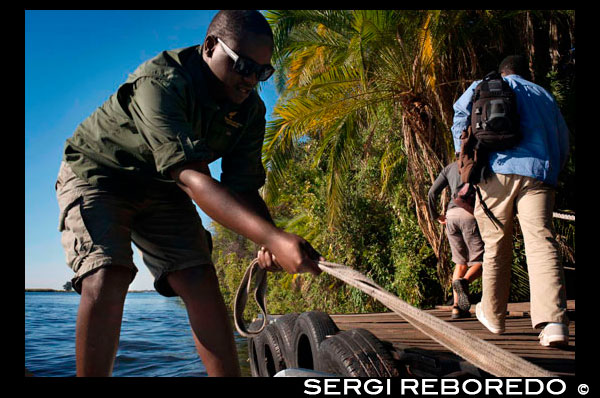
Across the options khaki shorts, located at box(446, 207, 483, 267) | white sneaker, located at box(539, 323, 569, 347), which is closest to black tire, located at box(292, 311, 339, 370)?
white sneaker, located at box(539, 323, 569, 347)

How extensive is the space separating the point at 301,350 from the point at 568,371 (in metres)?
1.78

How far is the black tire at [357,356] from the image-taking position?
224 centimetres

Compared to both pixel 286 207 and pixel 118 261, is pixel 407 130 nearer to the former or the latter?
pixel 118 261

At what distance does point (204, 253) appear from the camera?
2.33 meters

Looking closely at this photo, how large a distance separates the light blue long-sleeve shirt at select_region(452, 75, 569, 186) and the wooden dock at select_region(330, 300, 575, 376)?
3.49 feet

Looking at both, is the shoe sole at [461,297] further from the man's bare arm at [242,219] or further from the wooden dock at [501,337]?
the man's bare arm at [242,219]

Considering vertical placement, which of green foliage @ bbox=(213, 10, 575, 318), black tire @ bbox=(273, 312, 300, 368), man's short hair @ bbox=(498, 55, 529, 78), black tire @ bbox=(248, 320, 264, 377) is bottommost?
black tire @ bbox=(248, 320, 264, 377)

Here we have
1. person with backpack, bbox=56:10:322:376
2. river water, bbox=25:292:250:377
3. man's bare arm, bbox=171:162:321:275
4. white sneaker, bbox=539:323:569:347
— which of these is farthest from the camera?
river water, bbox=25:292:250:377

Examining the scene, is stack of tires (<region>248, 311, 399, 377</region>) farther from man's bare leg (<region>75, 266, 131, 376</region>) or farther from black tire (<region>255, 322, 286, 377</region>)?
man's bare leg (<region>75, 266, 131, 376</region>)

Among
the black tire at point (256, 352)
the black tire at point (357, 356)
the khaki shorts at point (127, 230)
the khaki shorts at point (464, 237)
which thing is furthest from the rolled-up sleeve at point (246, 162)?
the khaki shorts at point (464, 237)

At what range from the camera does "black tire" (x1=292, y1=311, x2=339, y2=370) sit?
3.09 meters

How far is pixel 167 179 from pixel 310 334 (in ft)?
5.00

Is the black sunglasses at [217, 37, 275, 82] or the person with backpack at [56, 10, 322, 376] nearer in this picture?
the person with backpack at [56, 10, 322, 376]

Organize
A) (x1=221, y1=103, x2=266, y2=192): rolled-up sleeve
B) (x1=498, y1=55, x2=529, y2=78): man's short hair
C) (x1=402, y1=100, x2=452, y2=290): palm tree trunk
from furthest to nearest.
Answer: (x1=402, y1=100, x2=452, y2=290): palm tree trunk → (x1=498, y1=55, x2=529, y2=78): man's short hair → (x1=221, y1=103, x2=266, y2=192): rolled-up sleeve
